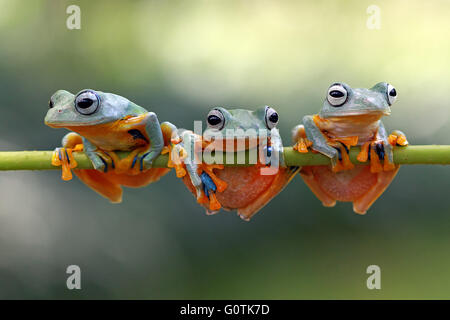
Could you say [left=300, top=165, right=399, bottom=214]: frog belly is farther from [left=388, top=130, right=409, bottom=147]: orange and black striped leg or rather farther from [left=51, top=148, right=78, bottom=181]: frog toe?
[left=51, top=148, right=78, bottom=181]: frog toe

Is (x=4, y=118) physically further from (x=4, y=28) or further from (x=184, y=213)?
(x=184, y=213)

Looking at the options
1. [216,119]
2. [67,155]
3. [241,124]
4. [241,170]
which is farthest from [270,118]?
[67,155]

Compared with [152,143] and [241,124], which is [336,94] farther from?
[152,143]

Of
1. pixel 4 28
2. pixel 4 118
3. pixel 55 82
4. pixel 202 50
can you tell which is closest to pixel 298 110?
pixel 202 50

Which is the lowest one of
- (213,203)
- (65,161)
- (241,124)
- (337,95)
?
(213,203)

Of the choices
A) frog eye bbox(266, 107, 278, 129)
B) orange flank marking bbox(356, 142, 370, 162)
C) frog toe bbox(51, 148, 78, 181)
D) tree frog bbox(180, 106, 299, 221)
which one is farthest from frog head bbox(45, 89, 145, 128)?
orange flank marking bbox(356, 142, 370, 162)

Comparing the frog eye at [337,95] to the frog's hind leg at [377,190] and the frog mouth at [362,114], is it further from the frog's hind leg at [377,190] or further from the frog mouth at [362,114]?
the frog's hind leg at [377,190]
